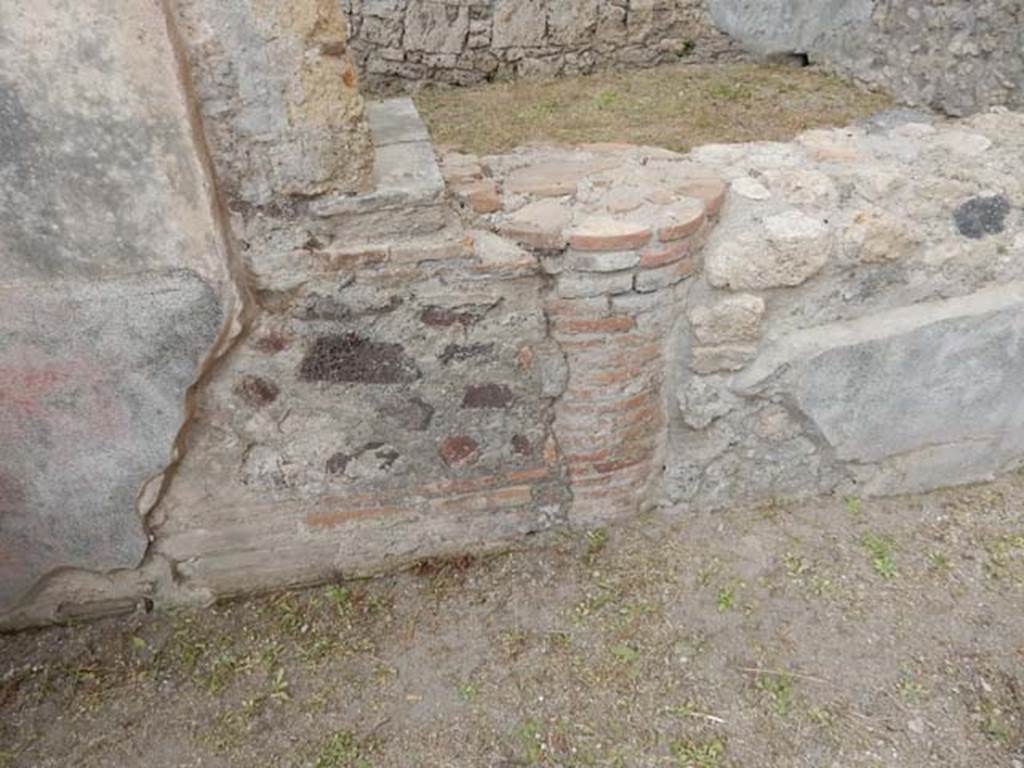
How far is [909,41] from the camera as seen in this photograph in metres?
5.19

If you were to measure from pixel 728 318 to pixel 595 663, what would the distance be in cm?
93

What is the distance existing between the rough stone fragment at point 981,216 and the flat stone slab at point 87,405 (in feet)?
6.23

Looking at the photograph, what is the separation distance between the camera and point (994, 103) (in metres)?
4.54

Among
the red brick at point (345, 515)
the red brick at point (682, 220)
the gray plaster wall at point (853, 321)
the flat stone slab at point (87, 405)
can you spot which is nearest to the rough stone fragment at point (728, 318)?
the gray plaster wall at point (853, 321)

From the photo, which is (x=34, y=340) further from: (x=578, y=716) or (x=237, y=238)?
(x=578, y=716)

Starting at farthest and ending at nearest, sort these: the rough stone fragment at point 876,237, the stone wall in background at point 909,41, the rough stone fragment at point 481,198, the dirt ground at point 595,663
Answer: the stone wall in background at point 909,41
the rough stone fragment at point 876,237
the rough stone fragment at point 481,198
the dirt ground at point 595,663

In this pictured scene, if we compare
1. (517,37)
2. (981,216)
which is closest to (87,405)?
(981,216)

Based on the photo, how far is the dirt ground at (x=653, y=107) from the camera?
4746 millimetres

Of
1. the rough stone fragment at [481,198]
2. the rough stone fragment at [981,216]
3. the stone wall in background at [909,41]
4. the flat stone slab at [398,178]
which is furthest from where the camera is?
the stone wall in background at [909,41]

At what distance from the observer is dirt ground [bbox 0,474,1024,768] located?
1.99 metres

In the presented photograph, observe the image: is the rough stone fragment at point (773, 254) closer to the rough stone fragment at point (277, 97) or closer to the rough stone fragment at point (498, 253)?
the rough stone fragment at point (498, 253)

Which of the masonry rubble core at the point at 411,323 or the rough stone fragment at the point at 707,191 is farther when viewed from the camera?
the rough stone fragment at the point at 707,191

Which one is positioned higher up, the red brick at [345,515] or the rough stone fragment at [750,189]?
the rough stone fragment at [750,189]

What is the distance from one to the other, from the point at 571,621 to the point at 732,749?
503 mm
